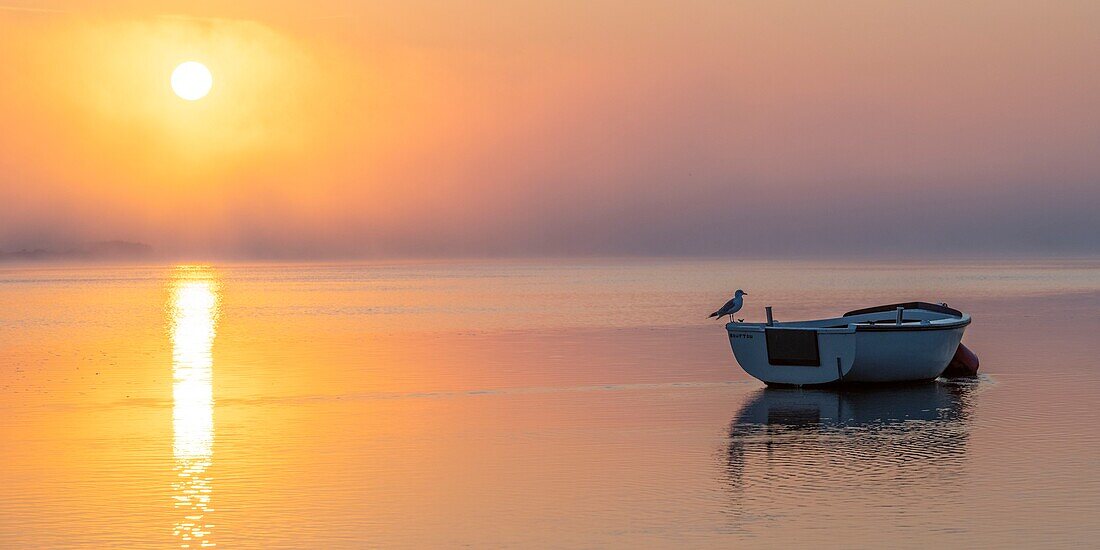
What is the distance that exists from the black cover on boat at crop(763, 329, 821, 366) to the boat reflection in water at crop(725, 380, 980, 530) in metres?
0.69

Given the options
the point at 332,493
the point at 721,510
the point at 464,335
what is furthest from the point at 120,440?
the point at 464,335

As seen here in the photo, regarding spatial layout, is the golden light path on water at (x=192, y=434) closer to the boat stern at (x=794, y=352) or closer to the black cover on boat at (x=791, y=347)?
the boat stern at (x=794, y=352)

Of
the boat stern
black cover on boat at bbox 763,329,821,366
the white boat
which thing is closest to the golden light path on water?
the boat stern

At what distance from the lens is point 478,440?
2184 centimetres

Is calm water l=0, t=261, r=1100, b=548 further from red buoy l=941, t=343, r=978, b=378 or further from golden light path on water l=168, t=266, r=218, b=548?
red buoy l=941, t=343, r=978, b=378

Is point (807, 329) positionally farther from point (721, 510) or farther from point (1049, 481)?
point (721, 510)

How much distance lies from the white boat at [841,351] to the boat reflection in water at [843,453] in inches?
14.1

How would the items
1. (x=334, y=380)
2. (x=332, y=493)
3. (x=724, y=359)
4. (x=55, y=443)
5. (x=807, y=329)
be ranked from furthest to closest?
(x=724, y=359) → (x=334, y=380) → (x=807, y=329) → (x=55, y=443) → (x=332, y=493)

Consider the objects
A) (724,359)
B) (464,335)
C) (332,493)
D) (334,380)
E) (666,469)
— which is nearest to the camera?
(332,493)

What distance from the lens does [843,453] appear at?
20078mm

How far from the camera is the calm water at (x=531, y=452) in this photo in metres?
14.9

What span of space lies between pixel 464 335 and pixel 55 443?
30.3m

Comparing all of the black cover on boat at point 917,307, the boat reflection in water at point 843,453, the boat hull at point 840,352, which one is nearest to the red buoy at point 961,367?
the boat hull at point 840,352

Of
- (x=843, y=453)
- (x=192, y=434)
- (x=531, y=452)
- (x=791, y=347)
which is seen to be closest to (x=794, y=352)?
(x=791, y=347)
